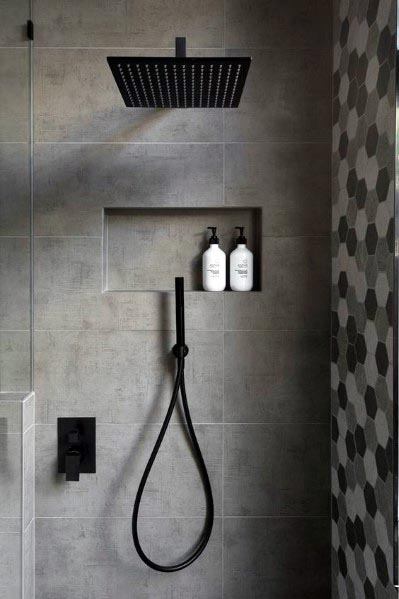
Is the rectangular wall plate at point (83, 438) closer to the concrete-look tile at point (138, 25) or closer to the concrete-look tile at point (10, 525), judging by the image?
the concrete-look tile at point (10, 525)

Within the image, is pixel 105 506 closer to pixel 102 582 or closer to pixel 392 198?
pixel 102 582

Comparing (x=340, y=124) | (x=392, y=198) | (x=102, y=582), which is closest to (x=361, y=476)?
(x=392, y=198)

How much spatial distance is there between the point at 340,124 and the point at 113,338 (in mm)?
922

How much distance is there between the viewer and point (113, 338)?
1615 mm

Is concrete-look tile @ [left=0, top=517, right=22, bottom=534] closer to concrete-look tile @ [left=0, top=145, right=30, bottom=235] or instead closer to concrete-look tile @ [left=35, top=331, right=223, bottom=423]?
concrete-look tile @ [left=35, top=331, right=223, bottom=423]

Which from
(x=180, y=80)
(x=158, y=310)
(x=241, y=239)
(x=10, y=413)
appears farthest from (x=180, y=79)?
(x=10, y=413)

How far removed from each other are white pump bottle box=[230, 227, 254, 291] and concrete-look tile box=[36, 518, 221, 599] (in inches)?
28.8

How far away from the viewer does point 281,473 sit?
163cm

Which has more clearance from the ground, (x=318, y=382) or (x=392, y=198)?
(x=392, y=198)

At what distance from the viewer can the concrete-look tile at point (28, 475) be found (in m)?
1.52

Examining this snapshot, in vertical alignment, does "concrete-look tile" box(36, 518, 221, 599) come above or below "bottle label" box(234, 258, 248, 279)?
below

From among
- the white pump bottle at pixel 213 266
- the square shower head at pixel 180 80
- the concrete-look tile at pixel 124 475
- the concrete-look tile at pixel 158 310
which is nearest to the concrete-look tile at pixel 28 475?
the concrete-look tile at pixel 124 475

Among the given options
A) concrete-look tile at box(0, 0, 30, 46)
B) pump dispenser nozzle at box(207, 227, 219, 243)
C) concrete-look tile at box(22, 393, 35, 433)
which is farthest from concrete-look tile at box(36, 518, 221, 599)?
concrete-look tile at box(0, 0, 30, 46)

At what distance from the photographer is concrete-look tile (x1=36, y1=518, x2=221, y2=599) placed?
1.62m
